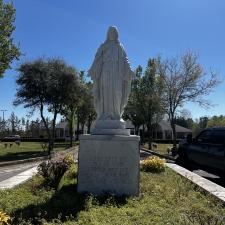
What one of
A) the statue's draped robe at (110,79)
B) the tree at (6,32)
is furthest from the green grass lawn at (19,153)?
the statue's draped robe at (110,79)

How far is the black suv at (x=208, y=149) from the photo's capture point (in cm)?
1255

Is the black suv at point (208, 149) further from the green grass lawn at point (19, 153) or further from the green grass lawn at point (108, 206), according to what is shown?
the green grass lawn at point (19, 153)

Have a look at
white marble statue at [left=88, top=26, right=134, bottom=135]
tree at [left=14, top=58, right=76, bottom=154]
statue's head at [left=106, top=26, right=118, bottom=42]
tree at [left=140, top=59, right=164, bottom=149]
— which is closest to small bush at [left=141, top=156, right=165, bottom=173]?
white marble statue at [left=88, top=26, right=134, bottom=135]

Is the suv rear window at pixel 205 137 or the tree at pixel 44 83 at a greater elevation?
the tree at pixel 44 83

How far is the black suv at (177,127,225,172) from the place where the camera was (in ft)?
41.2

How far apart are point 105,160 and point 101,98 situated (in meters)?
1.49

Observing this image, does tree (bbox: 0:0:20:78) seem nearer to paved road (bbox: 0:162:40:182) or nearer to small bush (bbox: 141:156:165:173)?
paved road (bbox: 0:162:40:182)

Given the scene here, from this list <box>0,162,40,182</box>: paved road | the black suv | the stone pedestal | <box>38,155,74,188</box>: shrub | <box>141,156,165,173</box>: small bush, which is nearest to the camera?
the stone pedestal

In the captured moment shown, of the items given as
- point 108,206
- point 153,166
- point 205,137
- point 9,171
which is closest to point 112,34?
point 108,206

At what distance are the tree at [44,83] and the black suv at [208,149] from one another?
1870cm

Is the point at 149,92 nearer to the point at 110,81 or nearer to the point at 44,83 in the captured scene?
the point at 44,83

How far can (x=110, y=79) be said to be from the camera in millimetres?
9289

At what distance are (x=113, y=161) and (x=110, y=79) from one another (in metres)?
1.82

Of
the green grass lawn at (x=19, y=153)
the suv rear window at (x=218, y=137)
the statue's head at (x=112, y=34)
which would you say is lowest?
the green grass lawn at (x=19, y=153)
